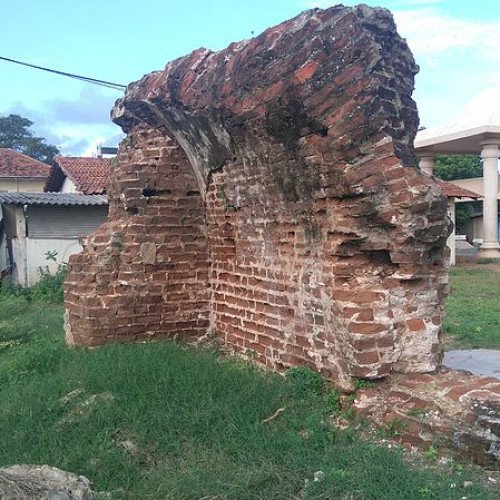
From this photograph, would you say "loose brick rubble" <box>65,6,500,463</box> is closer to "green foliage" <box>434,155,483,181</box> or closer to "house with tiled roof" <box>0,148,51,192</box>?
"house with tiled roof" <box>0,148,51,192</box>

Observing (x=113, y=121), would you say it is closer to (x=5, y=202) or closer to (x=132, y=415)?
(x=132, y=415)

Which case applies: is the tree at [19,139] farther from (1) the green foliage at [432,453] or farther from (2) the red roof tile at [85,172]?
(1) the green foliage at [432,453]

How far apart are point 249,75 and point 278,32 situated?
1.13 ft

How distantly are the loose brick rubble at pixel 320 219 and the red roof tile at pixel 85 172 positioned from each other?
529 inches

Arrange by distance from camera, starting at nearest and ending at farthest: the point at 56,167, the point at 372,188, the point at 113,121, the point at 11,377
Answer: the point at 372,188 → the point at 11,377 → the point at 113,121 → the point at 56,167

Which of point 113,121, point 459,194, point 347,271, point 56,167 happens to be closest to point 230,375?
point 347,271

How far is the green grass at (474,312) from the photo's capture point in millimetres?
7132

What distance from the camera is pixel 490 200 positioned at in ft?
60.0

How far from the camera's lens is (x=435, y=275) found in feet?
13.8

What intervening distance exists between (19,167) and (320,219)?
2515 cm

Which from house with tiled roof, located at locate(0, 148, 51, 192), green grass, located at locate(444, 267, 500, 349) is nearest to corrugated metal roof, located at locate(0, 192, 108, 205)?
green grass, located at locate(444, 267, 500, 349)

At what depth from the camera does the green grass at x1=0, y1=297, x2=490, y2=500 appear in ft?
10.5

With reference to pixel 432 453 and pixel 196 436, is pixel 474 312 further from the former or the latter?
pixel 196 436

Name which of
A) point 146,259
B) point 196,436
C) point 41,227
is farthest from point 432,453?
point 41,227
